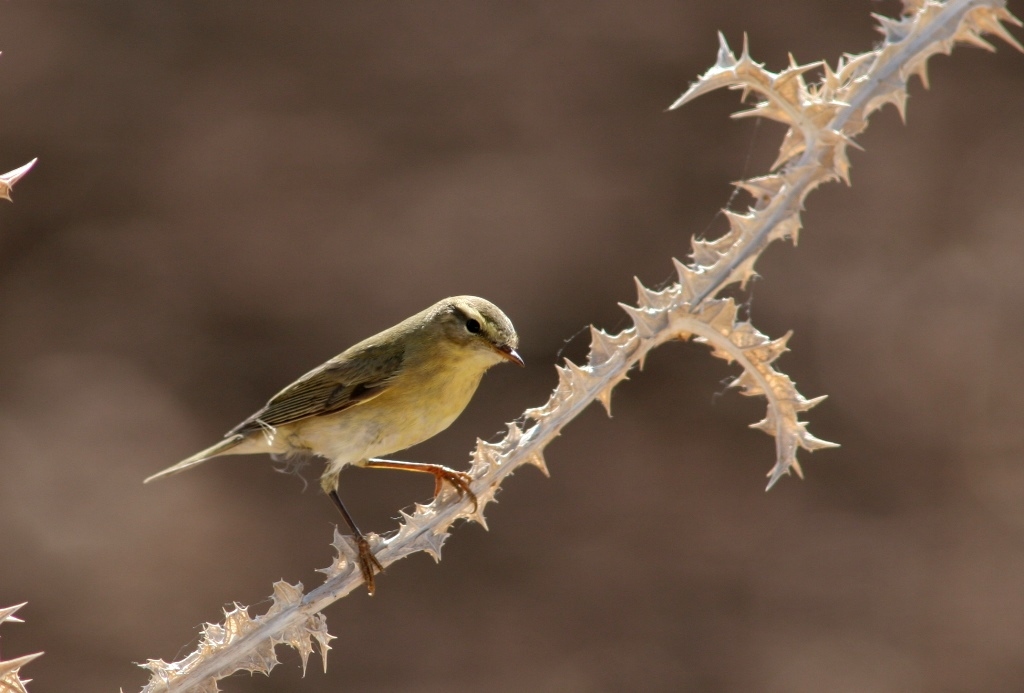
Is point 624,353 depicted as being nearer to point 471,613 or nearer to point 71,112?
point 471,613

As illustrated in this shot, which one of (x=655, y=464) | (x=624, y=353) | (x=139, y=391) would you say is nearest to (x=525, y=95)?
(x=655, y=464)

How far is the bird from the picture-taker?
14.0ft

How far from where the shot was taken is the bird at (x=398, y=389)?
4.27 metres

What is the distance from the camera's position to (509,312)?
867 centimetres

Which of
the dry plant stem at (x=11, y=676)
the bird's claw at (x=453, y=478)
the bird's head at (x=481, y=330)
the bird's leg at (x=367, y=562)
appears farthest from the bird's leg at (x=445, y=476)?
the dry plant stem at (x=11, y=676)

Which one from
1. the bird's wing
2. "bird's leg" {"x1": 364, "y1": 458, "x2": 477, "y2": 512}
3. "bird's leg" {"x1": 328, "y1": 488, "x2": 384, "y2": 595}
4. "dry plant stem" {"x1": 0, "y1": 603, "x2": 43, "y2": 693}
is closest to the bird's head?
the bird's wing

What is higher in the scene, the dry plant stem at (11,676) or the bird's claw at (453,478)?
the bird's claw at (453,478)

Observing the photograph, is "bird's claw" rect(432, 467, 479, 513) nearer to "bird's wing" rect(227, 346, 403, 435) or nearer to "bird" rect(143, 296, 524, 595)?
"bird" rect(143, 296, 524, 595)

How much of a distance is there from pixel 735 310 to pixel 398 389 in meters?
2.20

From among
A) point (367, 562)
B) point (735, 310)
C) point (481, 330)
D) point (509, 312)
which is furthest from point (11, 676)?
point (509, 312)

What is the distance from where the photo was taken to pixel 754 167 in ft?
30.2

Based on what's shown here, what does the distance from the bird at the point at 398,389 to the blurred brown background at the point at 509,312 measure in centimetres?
305

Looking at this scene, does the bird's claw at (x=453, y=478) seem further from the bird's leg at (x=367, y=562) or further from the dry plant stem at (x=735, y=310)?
the dry plant stem at (x=735, y=310)

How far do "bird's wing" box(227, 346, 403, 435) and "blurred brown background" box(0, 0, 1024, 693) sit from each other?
2920 mm
